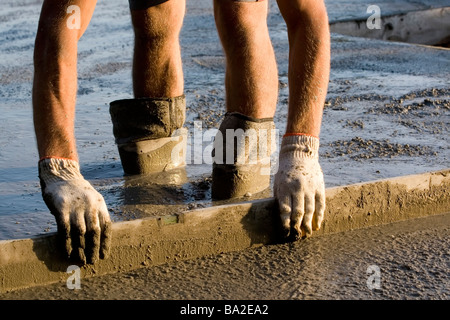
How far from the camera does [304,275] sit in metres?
2.30

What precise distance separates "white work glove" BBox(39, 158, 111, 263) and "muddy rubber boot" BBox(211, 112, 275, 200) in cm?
68

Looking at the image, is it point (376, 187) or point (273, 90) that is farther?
point (273, 90)

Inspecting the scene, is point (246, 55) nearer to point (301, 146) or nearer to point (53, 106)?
point (301, 146)

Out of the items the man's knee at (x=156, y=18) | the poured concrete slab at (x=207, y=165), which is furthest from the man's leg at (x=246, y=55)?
the poured concrete slab at (x=207, y=165)

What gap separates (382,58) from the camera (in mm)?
5941

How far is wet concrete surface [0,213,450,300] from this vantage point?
217 cm

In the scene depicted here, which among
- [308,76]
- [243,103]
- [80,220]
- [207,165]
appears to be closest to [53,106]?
[80,220]

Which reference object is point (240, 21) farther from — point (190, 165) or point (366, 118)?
A: point (366, 118)

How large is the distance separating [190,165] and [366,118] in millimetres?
1227

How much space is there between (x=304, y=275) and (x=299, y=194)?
30 cm

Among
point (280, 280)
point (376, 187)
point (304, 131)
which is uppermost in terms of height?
point (304, 131)

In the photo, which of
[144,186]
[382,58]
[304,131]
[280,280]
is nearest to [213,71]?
[382,58]

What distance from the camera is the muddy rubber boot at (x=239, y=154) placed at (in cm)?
281

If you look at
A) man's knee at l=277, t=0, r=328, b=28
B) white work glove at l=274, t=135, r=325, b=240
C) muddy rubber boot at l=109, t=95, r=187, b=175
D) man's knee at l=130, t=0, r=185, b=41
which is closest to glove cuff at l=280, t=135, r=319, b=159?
white work glove at l=274, t=135, r=325, b=240
